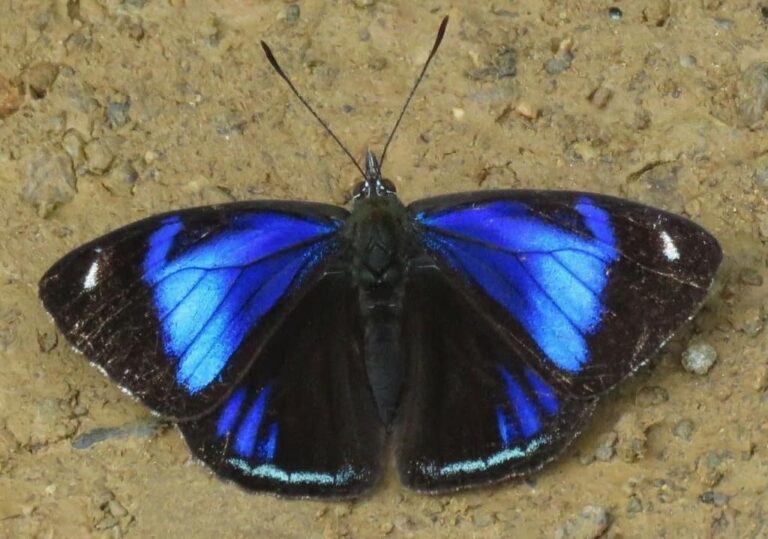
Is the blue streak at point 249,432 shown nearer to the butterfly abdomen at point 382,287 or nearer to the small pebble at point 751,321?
the butterfly abdomen at point 382,287

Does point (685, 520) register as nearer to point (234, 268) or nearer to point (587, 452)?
point (587, 452)

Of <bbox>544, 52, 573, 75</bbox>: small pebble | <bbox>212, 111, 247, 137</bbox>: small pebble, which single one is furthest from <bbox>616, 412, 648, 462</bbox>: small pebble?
<bbox>212, 111, 247, 137</bbox>: small pebble

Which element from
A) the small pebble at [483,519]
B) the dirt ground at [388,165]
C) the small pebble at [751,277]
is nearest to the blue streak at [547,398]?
the dirt ground at [388,165]

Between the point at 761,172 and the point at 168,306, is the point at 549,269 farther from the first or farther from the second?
the point at 761,172

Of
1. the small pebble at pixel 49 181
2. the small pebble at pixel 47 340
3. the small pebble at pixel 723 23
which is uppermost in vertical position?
the small pebble at pixel 723 23

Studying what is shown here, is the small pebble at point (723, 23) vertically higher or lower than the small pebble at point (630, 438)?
higher

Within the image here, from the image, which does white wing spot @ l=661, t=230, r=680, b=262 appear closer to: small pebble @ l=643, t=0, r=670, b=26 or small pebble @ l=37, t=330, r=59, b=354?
small pebble @ l=643, t=0, r=670, b=26

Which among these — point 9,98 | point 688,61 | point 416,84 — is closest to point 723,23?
point 688,61

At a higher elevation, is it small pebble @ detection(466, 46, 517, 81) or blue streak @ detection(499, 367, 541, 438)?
small pebble @ detection(466, 46, 517, 81)
